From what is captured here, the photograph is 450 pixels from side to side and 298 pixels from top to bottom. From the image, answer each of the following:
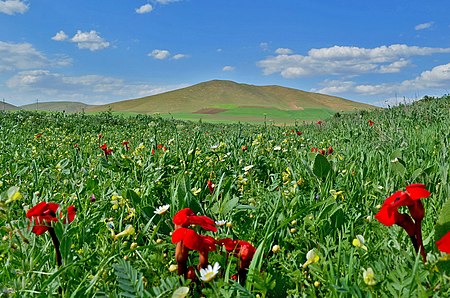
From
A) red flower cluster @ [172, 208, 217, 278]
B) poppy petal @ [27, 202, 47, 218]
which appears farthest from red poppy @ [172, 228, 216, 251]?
poppy petal @ [27, 202, 47, 218]

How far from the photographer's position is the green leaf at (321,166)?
128 inches

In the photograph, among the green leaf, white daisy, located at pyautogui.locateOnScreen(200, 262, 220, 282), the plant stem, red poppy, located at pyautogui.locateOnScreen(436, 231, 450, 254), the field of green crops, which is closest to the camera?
red poppy, located at pyautogui.locateOnScreen(436, 231, 450, 254)

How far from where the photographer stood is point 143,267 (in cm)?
182

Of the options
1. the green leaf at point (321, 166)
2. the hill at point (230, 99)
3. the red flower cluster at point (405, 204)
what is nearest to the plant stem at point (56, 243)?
the red flower cluster at point (405, 204)

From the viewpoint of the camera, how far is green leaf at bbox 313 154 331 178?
3256mm

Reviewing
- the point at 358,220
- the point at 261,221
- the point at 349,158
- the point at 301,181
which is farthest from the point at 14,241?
the point at 349,158

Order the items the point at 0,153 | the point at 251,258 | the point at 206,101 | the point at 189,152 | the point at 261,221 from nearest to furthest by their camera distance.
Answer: the point at 251,258
the point at 261,221
the point at 189,152
the point at 0,153
the point at 206,101

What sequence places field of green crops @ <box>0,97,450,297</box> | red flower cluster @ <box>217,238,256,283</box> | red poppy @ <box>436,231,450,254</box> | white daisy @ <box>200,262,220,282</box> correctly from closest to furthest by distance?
red poppy @ <box>436,231,450,254</box> → white daisy @ <box>200,262,220,282</box> → field of green crops @ <box>0,97,450,297</box> → red flower cluster @ <box>217,238,256,283</box>

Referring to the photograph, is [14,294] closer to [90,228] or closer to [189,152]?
[90,228]

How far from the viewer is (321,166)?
10.8 feet

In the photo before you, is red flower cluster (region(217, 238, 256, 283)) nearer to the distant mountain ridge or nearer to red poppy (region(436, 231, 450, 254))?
red poppy (region(436, 231, 450, 254))

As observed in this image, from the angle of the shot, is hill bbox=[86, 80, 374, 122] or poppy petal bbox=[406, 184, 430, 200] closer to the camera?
poppy petal bbox=[406, 184, 430, 200]

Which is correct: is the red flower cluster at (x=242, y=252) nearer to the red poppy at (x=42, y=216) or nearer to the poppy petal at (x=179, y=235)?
the poppy petal at (x=179, y=235)

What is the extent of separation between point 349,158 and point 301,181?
1.02 meters
